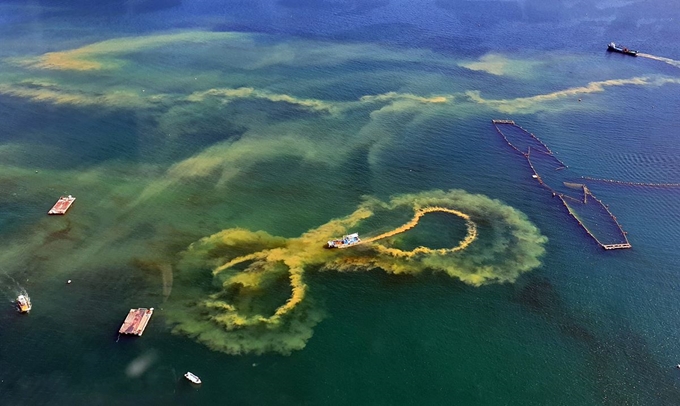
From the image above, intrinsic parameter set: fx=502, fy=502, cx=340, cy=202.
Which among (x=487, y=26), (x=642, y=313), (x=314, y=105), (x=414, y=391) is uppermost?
(x=487, y=26)

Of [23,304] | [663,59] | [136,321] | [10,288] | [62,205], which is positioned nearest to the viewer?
[136,321]

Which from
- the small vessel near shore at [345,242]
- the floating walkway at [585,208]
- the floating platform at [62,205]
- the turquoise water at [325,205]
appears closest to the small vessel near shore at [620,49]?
the turquoise water at [325,205]

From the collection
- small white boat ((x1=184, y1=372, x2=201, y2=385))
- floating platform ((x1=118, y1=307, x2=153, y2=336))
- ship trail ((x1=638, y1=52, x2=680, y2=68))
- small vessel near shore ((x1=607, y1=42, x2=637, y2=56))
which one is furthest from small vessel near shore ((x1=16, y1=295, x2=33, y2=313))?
ship trail ((x1=638, y1=52, x2=680, y2=68))

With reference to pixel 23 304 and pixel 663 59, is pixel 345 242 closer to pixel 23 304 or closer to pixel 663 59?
pixel 23 304

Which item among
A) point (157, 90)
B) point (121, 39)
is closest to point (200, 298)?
point (157, 90)

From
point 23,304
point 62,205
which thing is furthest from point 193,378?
point 62,205

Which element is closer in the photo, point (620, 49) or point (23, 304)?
point (23, 304)

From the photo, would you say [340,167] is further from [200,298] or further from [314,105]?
[200,298]

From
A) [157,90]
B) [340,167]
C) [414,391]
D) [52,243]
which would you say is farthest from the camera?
[157,90]
